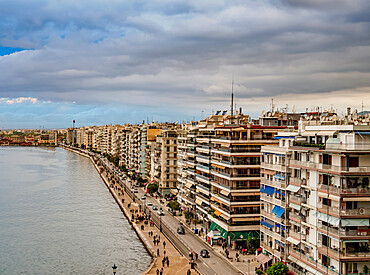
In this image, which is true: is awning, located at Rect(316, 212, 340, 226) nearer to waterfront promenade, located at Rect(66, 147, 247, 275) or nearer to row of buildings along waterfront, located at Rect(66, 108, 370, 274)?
row of buildings along waterfront, located at Rect(66, 108, 370, 274)

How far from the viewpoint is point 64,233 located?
5975cm

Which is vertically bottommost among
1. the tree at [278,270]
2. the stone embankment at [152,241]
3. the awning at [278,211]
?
the stone embankment at [152,241]

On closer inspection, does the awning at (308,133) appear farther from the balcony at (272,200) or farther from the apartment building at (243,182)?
the apartment building at (243,182)

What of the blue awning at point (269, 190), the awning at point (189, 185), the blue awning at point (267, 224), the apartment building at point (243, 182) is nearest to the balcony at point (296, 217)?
the blue awning at point (269, 190)

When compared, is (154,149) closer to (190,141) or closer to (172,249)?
(190,141)

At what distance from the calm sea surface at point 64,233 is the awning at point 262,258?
11759mm

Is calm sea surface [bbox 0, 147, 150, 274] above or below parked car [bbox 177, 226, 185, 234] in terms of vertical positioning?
below

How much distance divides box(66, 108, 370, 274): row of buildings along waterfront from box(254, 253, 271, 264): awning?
22 cm

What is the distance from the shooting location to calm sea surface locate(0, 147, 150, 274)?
Result: 46.2m

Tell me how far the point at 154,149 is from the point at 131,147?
33.8 metres

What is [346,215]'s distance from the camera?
26969 mm

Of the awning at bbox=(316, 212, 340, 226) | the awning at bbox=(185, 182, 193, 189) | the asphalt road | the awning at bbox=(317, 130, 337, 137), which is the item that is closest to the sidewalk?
the asphalt road

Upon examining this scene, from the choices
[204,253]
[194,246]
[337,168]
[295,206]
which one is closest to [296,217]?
[295,206]

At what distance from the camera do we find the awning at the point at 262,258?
37.1 m
